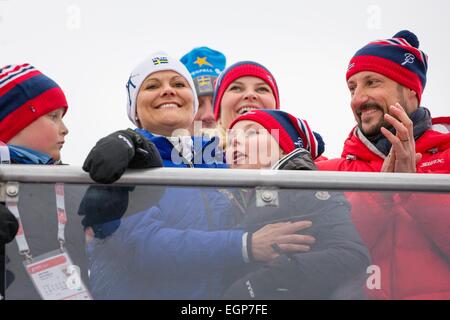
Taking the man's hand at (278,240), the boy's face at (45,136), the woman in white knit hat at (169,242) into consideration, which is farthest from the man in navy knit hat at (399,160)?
the boy's face at (45,136)

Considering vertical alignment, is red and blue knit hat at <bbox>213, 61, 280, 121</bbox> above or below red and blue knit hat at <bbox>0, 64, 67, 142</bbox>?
above

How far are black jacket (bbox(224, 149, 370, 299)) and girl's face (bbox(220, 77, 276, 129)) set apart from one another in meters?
2.20

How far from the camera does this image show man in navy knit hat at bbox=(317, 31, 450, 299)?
359 cm

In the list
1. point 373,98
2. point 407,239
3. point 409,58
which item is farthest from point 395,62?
point 407,239

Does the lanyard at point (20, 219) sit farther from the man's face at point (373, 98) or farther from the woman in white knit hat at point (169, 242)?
the man's face at point (373, 98)

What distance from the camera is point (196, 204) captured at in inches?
140

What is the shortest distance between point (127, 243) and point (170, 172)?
317 mm

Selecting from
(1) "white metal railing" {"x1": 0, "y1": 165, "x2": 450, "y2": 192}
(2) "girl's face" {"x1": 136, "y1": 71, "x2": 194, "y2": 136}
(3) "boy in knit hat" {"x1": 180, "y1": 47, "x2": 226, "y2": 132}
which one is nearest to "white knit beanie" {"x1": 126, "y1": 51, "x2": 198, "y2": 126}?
(2) "girl's face" {"x1": 136, "y1": 71, "x2": 194, "y2": 136}

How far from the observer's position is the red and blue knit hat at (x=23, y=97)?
4660 millimetres

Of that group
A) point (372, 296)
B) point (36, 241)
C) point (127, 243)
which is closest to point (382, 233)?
point (372, 296)

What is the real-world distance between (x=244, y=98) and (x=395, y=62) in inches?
40.3

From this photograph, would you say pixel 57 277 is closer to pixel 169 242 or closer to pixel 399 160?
pixel 169 242

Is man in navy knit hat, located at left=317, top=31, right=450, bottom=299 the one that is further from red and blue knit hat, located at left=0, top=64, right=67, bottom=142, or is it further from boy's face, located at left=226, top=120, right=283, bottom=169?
red and blue knit hat, located at left=0, top=64, right=67, bottom=142

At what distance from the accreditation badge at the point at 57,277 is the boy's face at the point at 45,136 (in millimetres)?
1197
